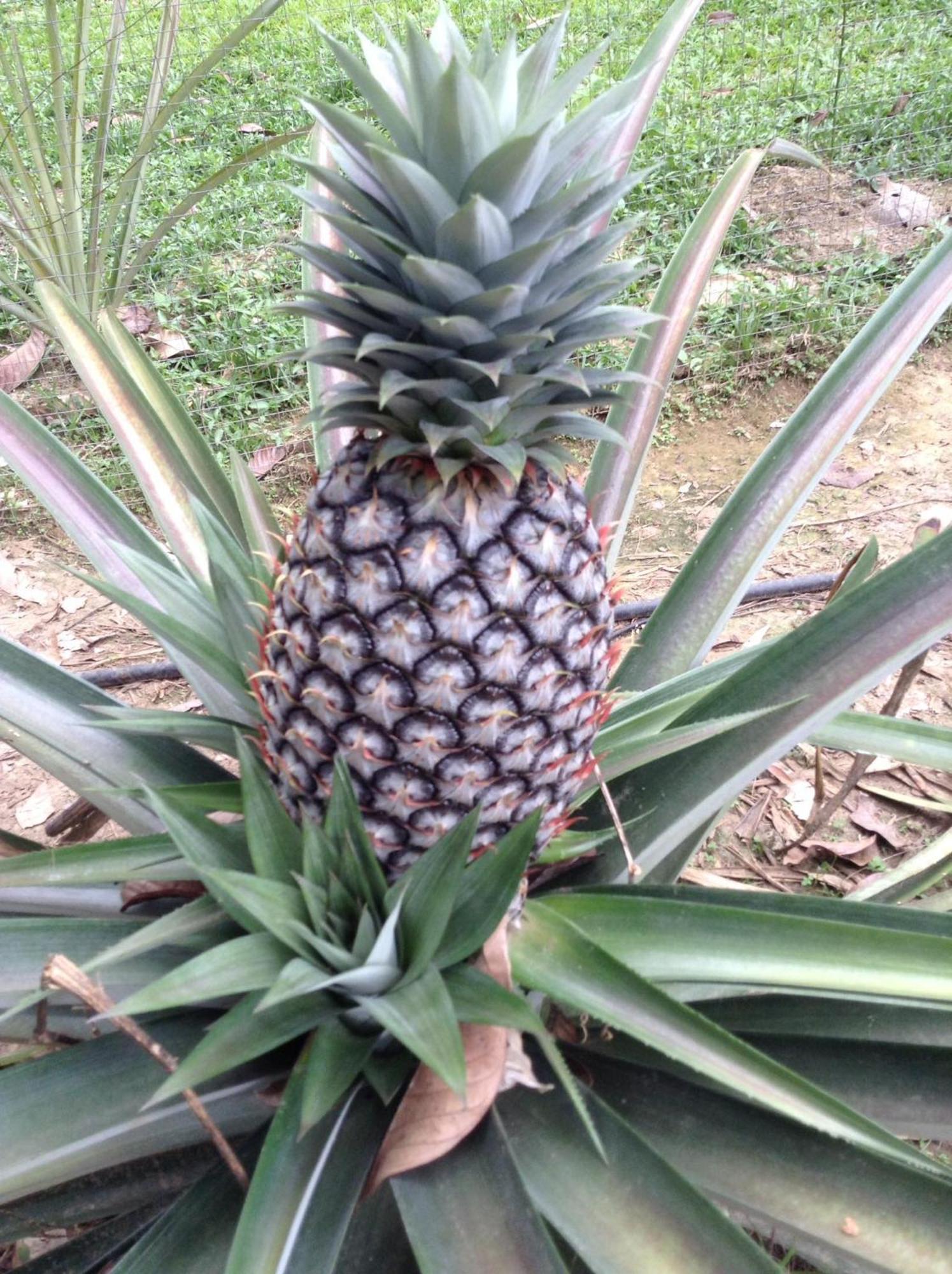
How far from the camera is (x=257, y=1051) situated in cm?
86

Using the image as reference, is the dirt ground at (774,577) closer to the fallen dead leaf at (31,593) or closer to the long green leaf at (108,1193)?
the fallen dead leaf at (31,593)

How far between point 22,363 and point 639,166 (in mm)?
2003

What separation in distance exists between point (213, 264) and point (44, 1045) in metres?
2.76

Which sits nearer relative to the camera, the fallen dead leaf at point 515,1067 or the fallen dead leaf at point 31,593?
the fallen dead leaf at point 515,1067

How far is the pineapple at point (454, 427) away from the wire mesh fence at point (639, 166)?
1.90 meters

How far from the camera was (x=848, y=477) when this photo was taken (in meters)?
2.71

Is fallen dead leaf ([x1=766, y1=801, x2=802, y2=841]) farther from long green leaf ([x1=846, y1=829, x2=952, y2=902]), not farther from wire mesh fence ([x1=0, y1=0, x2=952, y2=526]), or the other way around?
wire mesh fence ([x1=0, y1=0, x2=952, y2=526])

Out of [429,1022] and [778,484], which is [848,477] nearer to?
[778,484]

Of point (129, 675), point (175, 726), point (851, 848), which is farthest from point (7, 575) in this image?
point (851, 848)

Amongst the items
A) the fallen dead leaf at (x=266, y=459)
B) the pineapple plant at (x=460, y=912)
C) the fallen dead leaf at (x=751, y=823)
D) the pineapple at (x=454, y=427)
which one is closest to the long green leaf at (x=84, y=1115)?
the pineapple plant at (x=460, y=912)

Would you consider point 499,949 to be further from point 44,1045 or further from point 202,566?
point 202,566

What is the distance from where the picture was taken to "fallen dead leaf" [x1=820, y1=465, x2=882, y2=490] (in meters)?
2.69

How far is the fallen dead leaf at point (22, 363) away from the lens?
294cm

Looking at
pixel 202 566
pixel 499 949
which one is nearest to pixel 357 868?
pixel 499 949
